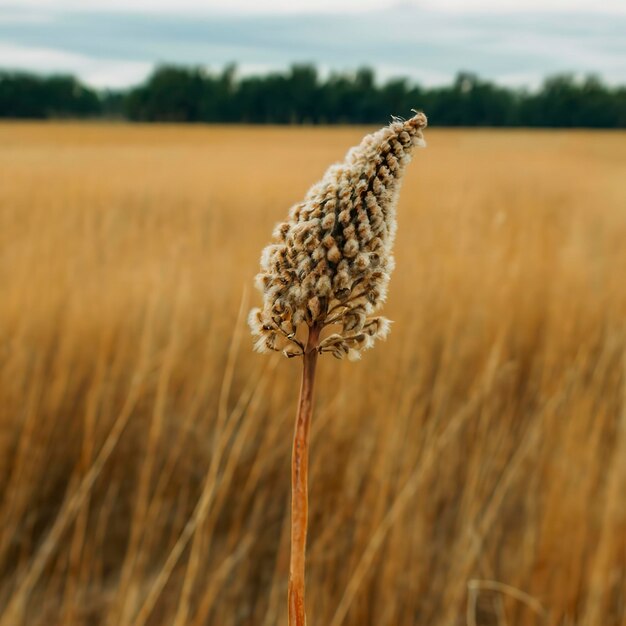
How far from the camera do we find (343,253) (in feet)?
0.95

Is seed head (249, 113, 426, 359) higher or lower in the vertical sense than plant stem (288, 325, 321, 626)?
higher

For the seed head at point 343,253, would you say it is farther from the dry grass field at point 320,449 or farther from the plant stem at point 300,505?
the dry grass field at point 320,449

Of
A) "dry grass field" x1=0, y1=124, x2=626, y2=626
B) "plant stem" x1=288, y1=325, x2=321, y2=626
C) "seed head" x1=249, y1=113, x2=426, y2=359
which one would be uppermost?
"seed head" x1=249, y1=113, x2=426, y2=359

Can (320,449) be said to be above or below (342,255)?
below

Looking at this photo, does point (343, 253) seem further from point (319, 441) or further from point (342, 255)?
point (319, 441)

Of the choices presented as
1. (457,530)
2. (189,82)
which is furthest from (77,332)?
(189,82)

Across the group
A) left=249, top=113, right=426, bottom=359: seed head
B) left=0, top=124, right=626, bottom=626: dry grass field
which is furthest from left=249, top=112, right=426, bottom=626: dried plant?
left=0, top=124, right=626, bottom=626: dry grass field

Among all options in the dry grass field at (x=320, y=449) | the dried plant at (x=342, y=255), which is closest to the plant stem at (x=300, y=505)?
the dried plant at (x=342, y=255)

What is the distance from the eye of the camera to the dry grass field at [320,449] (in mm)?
1532

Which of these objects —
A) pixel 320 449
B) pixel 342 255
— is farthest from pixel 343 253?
pixel 320 449

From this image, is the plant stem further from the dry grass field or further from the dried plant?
the dry grass field

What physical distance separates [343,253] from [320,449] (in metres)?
1.61

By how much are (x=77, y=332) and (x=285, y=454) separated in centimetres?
79

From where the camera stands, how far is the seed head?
0.94ft
